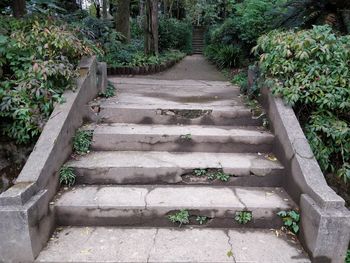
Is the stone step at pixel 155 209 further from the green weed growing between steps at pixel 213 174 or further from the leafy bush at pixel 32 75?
the leafy bush at pixel 32 75

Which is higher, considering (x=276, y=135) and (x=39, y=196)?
(x=276, y=135)

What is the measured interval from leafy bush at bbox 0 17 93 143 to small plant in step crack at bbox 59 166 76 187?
0.59m

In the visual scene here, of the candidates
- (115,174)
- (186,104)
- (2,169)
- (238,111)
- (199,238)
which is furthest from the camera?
(186,104)

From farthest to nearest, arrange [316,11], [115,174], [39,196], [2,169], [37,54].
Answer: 1. [316,11]
2. [37,54]
3. [2,169]
4. [115,174]
5. [39,196]

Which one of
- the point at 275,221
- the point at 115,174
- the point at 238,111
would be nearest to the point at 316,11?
the point at 238,111

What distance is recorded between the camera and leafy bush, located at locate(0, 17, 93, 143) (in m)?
3.29

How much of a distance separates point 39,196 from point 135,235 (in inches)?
36.2

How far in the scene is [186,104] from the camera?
14.3 feet

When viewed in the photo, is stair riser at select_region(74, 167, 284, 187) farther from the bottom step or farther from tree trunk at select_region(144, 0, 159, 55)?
tree trunk at select_region(144, 0, 159, 55)

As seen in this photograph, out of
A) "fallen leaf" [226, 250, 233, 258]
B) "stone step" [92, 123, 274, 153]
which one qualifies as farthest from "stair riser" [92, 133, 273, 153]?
"fallen leaf" [226, 250, 233, 258]

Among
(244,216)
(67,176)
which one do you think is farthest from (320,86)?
(67,176)

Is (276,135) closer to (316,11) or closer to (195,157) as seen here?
(195,157)

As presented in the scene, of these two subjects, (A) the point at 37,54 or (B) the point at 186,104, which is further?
(B) the point at 186,104

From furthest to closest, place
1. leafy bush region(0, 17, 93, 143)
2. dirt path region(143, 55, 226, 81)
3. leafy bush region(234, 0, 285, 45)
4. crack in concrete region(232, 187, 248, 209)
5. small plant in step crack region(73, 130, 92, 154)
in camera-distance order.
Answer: leafy bush region(234, 0, 285, 45), dirt path region(143, 55, 226, 81), small plant in step crack region(73, 130, 92, 154), leafy bush region(0, 17, 93, 143), crack in concrete region(232, 187, 248, 209)
